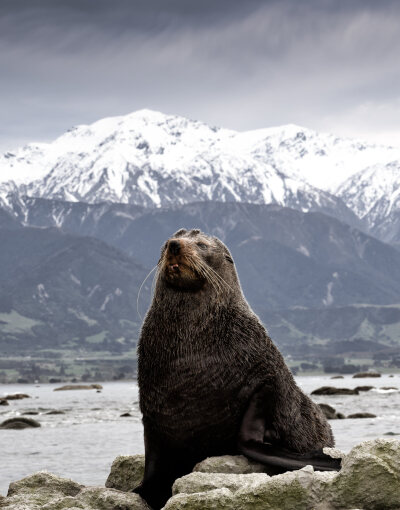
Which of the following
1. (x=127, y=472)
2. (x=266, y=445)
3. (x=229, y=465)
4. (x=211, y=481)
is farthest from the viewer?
(x=127, y=472)

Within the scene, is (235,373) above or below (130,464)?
above

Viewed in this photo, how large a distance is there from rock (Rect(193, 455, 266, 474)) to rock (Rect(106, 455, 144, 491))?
3.87 meters

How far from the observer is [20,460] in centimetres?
4503

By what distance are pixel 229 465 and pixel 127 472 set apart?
15.0 feet

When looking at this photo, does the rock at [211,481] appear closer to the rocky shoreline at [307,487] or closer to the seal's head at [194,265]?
the rocky shoreline at [307,487]

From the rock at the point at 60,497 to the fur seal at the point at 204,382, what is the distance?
1.46 ft

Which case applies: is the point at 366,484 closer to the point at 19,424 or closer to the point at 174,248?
the point at 174,248

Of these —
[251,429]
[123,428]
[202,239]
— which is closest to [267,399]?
[251,429]

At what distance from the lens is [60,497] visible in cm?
1592

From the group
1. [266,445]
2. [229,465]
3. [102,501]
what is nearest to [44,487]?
[102,501]

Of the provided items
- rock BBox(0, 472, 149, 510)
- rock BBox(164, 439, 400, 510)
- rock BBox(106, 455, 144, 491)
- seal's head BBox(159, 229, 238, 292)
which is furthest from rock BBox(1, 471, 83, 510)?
rock BBox(164, 439, 400, 510)

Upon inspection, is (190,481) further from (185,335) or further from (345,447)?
(345,447)

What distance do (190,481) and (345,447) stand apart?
103ft

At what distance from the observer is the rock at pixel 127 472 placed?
17406mm
